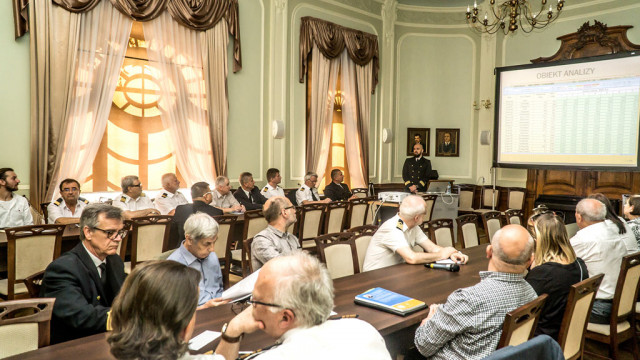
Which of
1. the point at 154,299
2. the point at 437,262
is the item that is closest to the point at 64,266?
the point at 154,299

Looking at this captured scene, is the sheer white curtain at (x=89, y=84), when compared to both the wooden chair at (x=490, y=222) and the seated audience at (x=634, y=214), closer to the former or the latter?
the wooden chair at (x=490, y=222)

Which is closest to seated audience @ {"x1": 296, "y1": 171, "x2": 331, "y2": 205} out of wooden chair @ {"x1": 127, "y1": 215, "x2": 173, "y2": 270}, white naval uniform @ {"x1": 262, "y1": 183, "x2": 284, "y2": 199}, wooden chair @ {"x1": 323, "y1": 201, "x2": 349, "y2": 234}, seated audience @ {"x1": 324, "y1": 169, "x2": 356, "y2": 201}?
seated audience @ {"x1": 324, "y1": 169, "x2": 356, "y2": 201}

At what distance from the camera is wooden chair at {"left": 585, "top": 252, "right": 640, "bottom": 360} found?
9.95ft

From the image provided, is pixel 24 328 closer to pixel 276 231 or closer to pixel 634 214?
pixel 276 231

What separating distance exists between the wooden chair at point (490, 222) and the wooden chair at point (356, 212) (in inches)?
65.8

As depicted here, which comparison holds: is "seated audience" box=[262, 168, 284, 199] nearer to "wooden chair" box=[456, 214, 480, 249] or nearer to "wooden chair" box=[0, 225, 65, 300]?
"wooden chair" box=[456, 214, 480, 249]

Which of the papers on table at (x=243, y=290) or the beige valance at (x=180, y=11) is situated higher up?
the beige valance at (x=180, y=11)

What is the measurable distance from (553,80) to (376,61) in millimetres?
3283

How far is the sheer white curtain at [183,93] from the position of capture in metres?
6.63

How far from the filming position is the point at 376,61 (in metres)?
9.66

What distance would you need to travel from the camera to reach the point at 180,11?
6.64 m

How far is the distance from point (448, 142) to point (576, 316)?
26.2ft

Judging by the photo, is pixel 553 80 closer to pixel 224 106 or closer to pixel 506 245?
pixel 224 106

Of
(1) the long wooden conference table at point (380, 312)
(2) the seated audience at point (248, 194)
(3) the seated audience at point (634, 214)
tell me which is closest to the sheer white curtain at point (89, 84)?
(2) the seated audience at point (248, 194)
